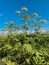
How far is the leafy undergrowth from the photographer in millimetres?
3160

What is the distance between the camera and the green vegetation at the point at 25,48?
10.4ft

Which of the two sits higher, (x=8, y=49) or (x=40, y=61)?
(x=8, y=49)

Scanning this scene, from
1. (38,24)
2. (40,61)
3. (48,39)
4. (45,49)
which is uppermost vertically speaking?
(38,24)

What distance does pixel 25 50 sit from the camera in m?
3.16

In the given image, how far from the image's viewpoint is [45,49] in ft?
11.1

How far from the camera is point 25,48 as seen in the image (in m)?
3.08

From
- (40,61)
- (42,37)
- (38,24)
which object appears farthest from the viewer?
(38,24)

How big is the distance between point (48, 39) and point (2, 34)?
1093mm

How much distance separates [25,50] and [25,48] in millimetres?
95

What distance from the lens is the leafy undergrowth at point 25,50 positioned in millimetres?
3160

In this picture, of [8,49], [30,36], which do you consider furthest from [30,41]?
[8,49]

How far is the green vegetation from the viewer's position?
317cm

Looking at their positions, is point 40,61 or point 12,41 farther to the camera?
point 12,41

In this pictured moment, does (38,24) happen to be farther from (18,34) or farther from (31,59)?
(31,59)
